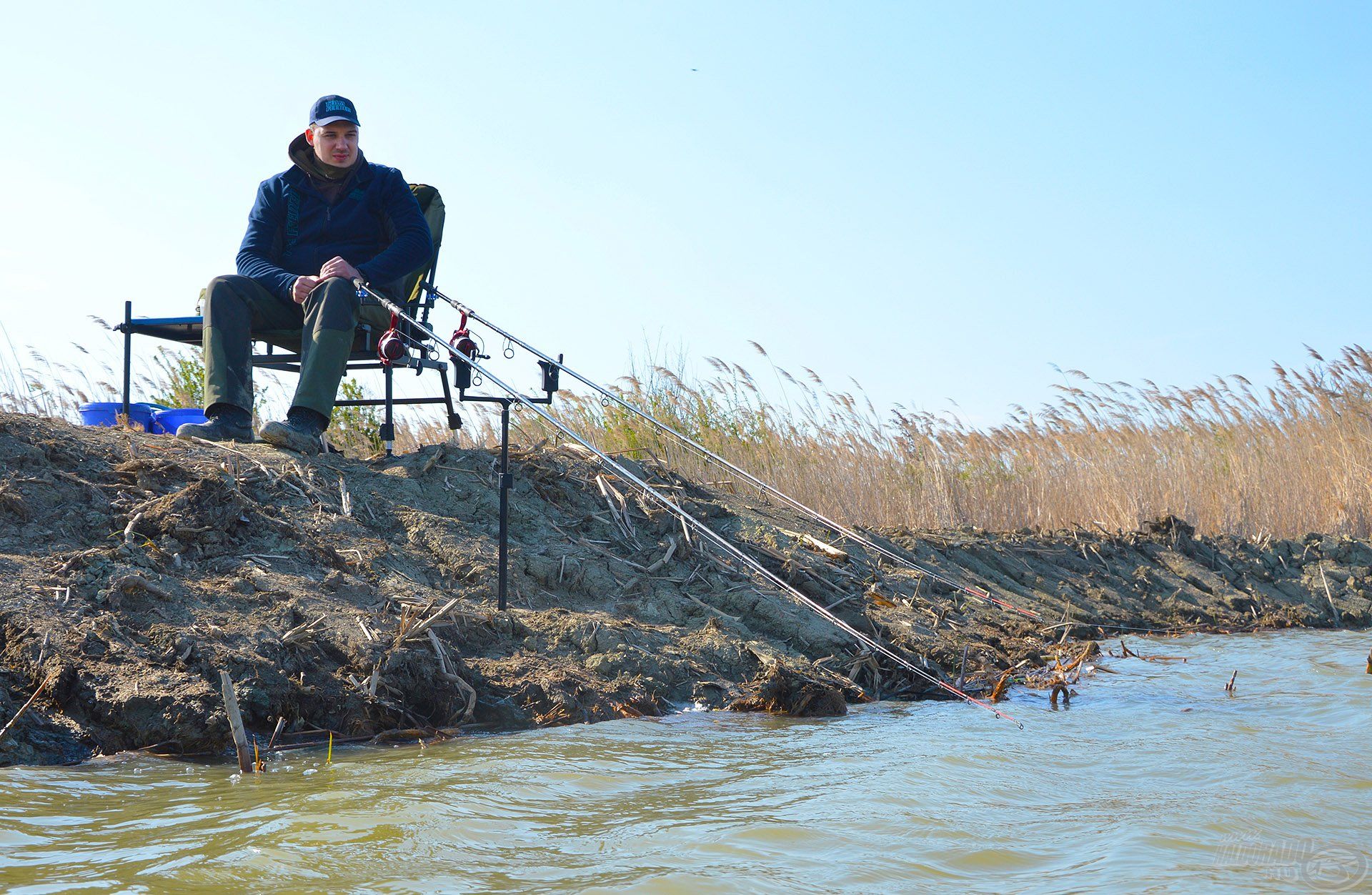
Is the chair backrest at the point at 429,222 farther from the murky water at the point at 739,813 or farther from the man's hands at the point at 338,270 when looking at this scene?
the murky water at the point at 739,813

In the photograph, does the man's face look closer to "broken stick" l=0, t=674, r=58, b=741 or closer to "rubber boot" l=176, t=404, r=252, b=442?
"rubber boot" l=176, t=404, r=252, b=442

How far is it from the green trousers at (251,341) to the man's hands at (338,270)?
0.12 feet

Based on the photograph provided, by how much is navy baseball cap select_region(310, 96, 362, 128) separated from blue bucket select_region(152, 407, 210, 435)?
5.05 ft

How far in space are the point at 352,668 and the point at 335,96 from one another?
2.99 m

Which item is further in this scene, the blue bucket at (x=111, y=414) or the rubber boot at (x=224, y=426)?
the blue bucket at (x=111, y=414)

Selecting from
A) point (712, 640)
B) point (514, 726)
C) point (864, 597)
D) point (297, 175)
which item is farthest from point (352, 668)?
point (297, 175)

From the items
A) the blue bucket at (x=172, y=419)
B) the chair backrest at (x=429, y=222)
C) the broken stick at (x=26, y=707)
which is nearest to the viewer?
the broken stick at (x=26, y=707)

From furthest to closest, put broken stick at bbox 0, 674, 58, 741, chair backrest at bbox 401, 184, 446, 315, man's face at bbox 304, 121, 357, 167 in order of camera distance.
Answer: chair backrest at bbox 401, 184, 446, 315 → man's face at bbox 304, 121, 357, 167 → broken stick at bbox 0, 674, 58, 741

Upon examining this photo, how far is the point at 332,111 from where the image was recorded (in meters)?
5.17

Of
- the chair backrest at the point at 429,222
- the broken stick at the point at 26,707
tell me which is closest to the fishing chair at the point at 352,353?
the chair backrest at the point at 429,222

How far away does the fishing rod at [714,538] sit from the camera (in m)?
3.63

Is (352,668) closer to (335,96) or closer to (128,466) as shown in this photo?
(128,466)

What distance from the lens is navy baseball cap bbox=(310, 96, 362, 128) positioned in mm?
5156

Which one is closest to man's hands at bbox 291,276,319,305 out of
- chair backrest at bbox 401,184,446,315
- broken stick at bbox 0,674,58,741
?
chair backrest at bbox 401,184,446,315
